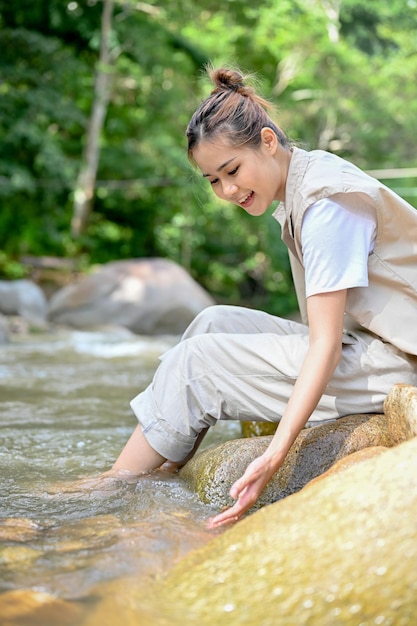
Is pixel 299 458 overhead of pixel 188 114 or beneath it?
overhead

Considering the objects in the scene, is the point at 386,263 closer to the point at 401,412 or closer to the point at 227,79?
the point at 401,412

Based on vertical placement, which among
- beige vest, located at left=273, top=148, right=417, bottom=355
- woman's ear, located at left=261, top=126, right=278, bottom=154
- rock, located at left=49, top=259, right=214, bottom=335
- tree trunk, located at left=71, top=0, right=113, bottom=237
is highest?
woman's ear, located at left=261, top=126, right=278, bottom=154

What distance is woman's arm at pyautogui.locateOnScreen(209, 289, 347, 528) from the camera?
189 centimetres

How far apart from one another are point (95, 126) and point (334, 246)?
12.3m

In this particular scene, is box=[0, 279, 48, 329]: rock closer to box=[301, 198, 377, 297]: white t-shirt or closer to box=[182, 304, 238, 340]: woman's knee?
box=[182, 304, 238, 340]: woman's knee

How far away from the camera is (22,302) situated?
11.1 m

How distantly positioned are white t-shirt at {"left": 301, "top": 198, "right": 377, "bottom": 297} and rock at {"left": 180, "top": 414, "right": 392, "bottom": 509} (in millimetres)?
514

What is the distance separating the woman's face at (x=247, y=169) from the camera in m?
2.14

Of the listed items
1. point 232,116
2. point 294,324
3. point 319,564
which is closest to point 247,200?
point 232,116

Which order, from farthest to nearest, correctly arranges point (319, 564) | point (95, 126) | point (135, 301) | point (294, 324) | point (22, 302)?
1. point (95, 126)
2. point (22, 302)
3. point (135, 301)
4. point (294, 324)
5. point (319, 564)

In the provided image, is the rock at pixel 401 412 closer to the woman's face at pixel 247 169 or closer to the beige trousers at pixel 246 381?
the beige trousers at pixel 246 381

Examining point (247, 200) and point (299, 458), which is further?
point (299, 458)

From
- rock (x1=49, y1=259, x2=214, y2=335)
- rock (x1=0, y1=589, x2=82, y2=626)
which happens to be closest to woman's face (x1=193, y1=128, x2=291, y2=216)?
rock (x1=0, y1=589, x2=82, y2=626)

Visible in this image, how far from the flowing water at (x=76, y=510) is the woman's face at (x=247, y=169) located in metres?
0.89
